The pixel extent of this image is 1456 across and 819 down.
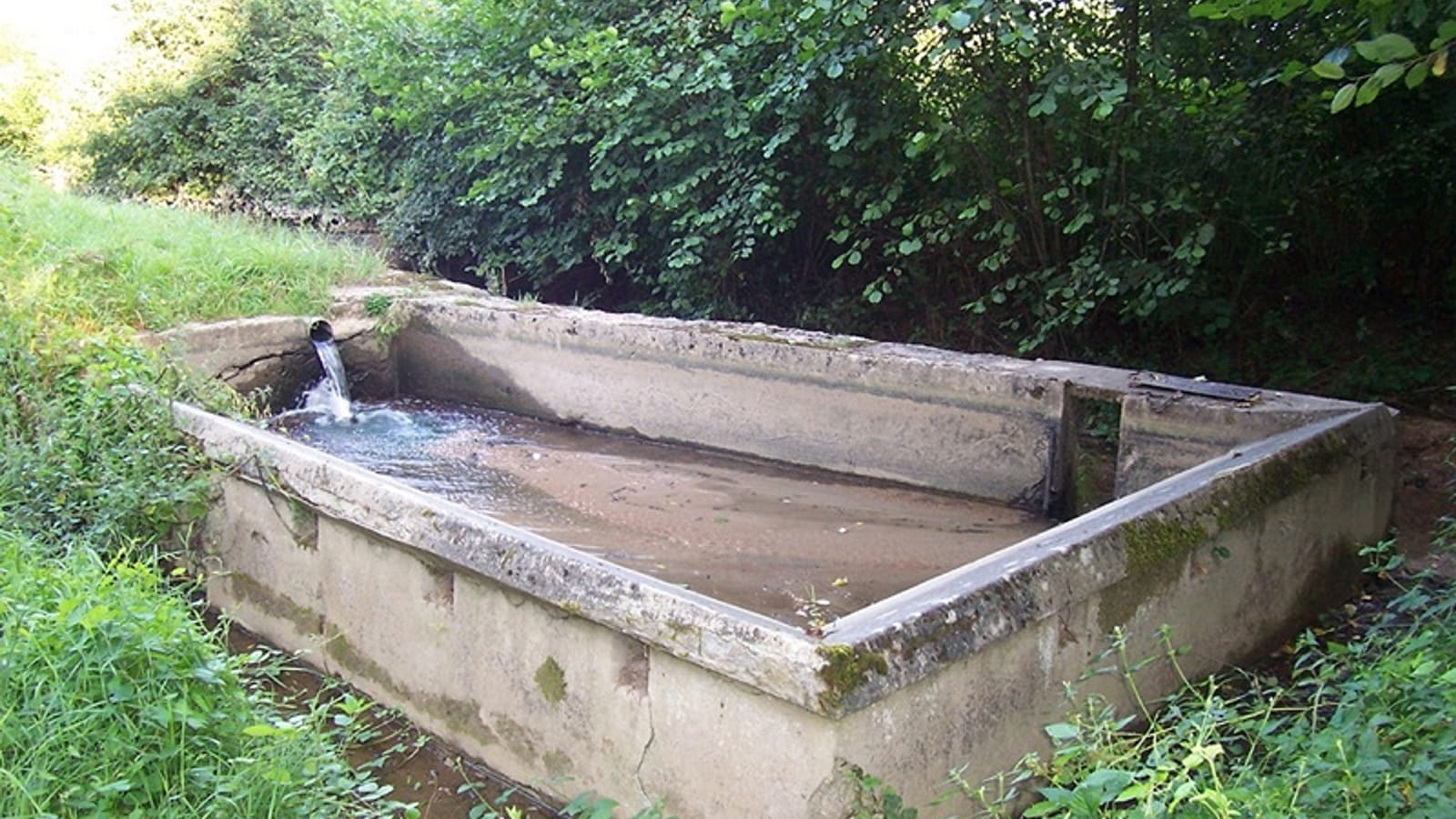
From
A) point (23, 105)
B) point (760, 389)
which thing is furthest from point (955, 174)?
point (23, 105)

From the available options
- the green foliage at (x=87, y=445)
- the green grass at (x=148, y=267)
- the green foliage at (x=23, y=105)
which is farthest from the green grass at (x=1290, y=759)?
the green foliage at (x=23, y=105)

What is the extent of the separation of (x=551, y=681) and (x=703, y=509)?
1900 millimetres

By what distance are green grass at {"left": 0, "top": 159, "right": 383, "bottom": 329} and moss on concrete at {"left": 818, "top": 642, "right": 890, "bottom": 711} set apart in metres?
4.75

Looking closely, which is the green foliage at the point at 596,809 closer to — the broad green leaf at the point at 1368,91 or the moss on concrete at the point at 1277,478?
the moss on concrete at the point at 1277,478

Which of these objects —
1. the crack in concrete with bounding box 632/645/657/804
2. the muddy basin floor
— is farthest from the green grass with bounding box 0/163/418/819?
the muddy basin floor

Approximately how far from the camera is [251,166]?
11.4 m

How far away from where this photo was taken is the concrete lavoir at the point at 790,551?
2781 mm

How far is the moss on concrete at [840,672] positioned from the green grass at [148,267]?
4.75 m

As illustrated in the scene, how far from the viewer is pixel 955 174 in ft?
22.5

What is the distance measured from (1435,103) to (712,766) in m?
5.39

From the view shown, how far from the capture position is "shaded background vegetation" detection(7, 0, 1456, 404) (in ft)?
19.9

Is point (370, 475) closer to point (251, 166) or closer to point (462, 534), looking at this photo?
point (462, 534)

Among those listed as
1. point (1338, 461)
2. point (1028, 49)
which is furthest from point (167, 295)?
point (1338, 461)

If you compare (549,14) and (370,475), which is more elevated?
(549,14)
